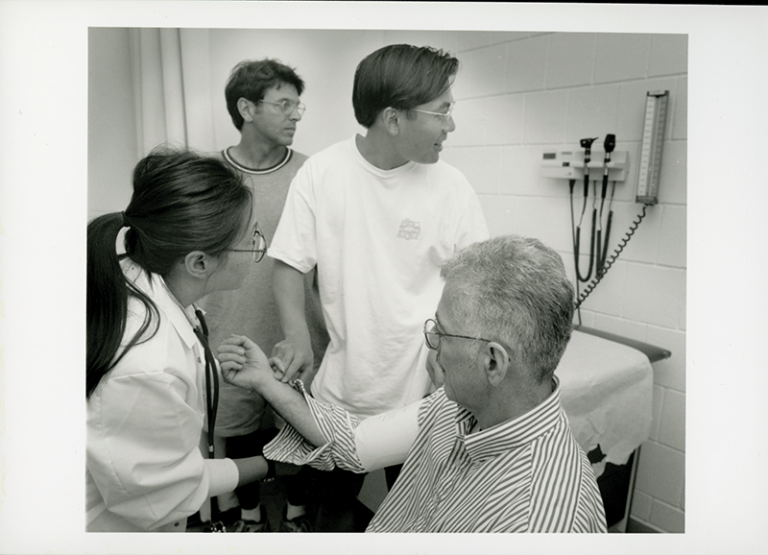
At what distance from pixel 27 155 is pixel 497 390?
3.44 ft

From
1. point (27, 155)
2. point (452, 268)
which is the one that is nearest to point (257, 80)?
point (27, 155)

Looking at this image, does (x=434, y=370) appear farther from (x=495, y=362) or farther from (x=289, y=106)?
(x=289, y=106)

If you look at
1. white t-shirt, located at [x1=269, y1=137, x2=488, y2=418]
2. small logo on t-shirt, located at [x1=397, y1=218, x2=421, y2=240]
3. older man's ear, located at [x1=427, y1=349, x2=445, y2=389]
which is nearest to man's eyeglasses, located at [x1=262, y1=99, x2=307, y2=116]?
white t-shirt, located at [x1=269, y1=137, x2=488, y2=418]

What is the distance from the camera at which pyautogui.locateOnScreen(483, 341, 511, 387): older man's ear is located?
95cm

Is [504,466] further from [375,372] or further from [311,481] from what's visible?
[311,481]

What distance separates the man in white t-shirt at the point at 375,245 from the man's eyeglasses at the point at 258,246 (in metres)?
0.03

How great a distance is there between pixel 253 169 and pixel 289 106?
0.17 meters

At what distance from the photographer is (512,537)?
3.60 ft

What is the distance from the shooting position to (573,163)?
1.59 meters

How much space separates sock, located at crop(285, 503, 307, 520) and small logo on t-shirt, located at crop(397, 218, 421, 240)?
2.21 feet

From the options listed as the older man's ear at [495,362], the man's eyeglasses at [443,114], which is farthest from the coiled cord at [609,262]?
the older man's ear at [495,362]

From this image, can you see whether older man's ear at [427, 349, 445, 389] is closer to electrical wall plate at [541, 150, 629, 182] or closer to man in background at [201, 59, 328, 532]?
man in background at [201, 59, 328, 532]

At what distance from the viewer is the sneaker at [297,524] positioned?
120 cm

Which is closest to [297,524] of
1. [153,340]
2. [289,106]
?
[153,340]
